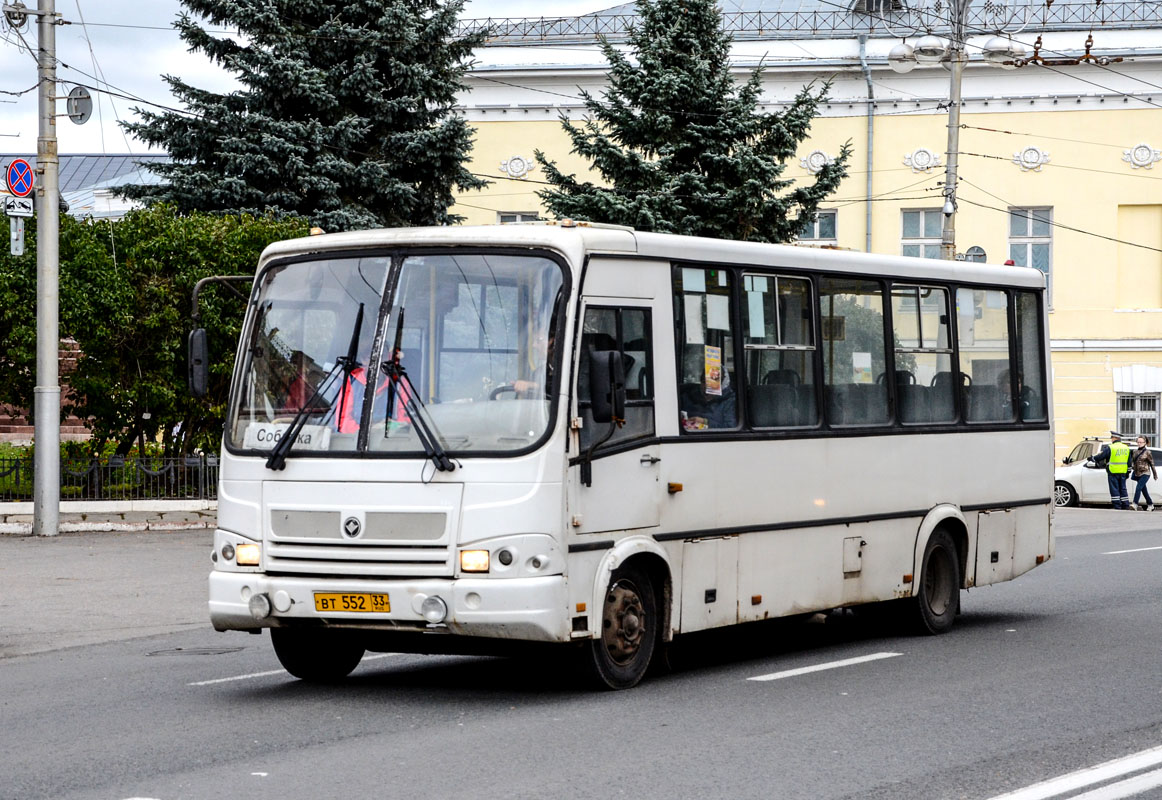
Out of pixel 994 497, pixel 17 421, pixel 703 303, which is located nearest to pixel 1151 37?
pixel 17 421

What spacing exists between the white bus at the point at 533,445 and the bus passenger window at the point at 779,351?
0.06ft

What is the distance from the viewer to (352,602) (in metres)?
9.41

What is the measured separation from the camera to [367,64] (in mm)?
30000

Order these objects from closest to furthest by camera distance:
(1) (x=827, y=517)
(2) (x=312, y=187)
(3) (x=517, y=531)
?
(3) (x=517, y=531), (1) (x=827, y=517), (2) (x=312, y=187)

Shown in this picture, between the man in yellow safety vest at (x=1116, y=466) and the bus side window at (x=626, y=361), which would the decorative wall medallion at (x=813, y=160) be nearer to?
the man in yellow safety vest at (x=1116, y=466)

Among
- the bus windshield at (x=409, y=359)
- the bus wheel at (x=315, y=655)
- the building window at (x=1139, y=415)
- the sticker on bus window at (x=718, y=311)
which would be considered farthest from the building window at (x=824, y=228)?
the bus windshield at (x=409, y=359)

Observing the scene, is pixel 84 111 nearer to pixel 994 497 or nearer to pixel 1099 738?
pixel 994 497

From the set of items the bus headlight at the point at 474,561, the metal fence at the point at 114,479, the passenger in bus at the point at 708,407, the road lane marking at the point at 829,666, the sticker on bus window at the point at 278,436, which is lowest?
the road lane marking at the point at 829,666

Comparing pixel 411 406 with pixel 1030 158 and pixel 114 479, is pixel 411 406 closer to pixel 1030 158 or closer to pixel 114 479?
pixel 114 479

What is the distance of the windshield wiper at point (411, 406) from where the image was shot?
939 cm

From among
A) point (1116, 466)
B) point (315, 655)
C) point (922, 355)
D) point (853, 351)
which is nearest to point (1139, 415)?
point (1116, 466)

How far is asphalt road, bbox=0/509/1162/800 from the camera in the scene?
291 inches

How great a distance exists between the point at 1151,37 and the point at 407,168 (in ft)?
65.5

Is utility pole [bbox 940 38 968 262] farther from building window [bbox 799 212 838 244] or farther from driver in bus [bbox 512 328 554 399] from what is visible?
driver in bus [bbox 512 328 554 399]
